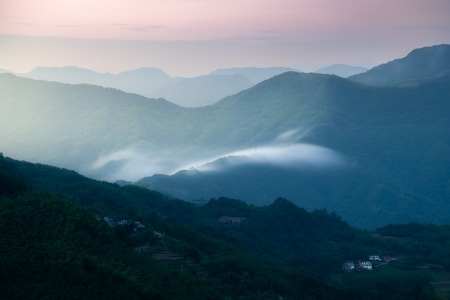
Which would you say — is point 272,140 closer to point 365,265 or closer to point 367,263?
point 367,263

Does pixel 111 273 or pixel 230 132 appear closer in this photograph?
pixel 111 273

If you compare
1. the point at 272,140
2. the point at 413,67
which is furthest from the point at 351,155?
the point at 413,67

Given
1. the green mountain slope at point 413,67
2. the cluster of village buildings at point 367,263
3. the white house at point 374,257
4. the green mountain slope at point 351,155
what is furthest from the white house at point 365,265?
the green mountain slope at point 413,67

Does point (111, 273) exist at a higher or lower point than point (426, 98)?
lower

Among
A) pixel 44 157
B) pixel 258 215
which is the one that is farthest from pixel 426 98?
pixel 258 215

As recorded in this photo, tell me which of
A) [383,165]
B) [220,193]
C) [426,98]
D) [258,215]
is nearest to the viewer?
[258,215]

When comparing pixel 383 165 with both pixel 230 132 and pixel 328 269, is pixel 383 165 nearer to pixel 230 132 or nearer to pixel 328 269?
pixel 230 132

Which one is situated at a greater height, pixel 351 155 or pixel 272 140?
pixel 272 140
